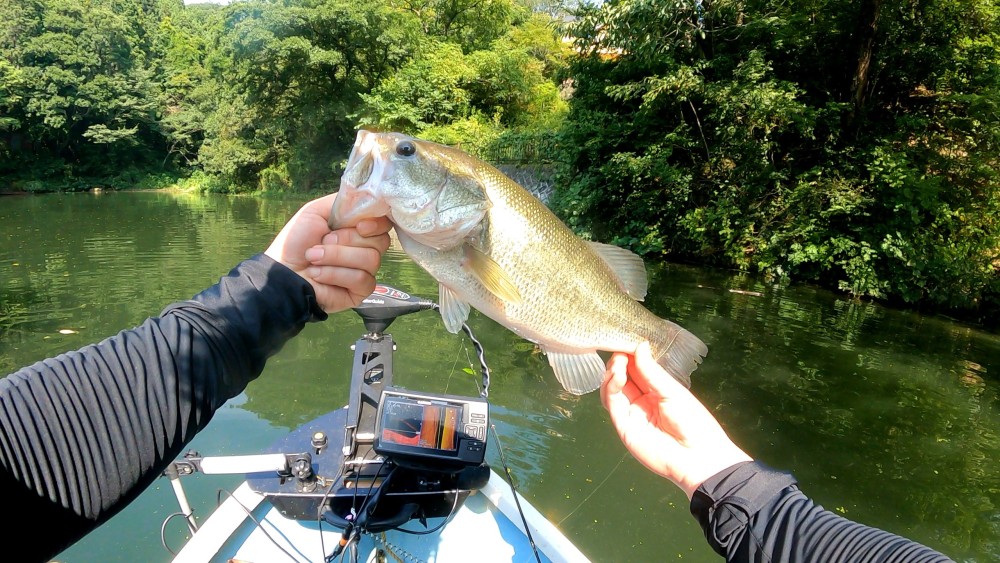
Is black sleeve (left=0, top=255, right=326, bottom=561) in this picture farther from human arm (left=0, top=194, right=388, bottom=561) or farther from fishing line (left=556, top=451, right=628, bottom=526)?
fishing line (left=556, top=451, right=628, bottom=526)

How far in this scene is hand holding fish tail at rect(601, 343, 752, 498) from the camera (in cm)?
182

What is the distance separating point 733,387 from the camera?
718cm

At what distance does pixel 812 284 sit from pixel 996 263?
11.1 ft

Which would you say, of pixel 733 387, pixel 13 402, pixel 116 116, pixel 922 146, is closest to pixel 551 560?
pixel 13 402

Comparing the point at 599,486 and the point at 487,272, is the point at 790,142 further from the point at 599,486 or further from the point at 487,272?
the point at 487,272

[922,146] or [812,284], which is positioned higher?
[922,146]

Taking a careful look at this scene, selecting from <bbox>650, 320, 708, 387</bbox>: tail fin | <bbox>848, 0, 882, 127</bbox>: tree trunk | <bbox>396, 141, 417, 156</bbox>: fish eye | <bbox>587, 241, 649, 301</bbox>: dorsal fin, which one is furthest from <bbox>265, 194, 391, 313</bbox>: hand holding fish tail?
<bbox>848, 0, 882, 127</bbox>: tree trunk

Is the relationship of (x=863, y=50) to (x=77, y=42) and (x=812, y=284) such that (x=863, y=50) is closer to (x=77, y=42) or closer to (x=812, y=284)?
(x=812, y=284)

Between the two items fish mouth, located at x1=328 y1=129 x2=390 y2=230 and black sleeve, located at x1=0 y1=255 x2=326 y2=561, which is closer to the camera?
black sleeve, located at x1=0 y1=255 x2=326 y2=561

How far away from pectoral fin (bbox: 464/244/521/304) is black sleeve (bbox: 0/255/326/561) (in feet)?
2.13

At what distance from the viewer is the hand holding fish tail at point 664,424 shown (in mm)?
1818

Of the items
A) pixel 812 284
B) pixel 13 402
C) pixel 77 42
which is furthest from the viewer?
pixel 77 42

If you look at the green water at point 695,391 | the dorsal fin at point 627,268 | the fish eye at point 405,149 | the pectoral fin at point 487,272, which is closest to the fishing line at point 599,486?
the green water at point 695,391

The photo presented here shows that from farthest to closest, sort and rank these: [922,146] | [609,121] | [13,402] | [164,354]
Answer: [609,121], [922,146], [164,354], [13,402]
